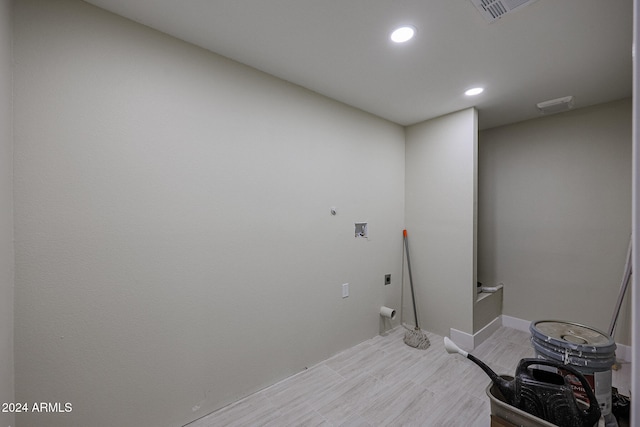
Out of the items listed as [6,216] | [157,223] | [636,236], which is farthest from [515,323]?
[6,216]

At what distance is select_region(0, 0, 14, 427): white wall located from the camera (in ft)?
3.41

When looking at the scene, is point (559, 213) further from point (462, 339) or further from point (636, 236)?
point (636, 236)

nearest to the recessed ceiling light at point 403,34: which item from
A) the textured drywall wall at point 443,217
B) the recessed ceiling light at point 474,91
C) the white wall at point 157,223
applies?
the white wall at point 157,223

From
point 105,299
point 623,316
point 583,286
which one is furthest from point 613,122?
point 105,299

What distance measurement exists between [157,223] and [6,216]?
1.83 feet

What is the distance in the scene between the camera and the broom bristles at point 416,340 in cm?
254

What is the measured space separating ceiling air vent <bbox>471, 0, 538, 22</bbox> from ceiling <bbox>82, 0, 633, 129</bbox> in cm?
3

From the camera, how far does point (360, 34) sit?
153 centimetres

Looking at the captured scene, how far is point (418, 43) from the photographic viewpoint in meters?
1.61

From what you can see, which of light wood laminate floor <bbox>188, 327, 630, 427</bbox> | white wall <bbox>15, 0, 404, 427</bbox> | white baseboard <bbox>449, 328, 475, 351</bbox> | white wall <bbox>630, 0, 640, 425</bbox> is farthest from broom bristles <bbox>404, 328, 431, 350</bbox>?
white wall <bbox>630, 0, 640, 425</bbox>

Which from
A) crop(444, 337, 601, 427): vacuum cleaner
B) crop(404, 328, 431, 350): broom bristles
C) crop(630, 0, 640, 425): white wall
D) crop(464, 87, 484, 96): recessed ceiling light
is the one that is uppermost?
crop(464, 87, 484, 96): recessed ceiling light

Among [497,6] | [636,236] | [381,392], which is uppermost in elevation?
[497,6]

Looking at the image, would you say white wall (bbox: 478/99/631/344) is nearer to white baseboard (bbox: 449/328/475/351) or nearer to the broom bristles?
white baseboard (bbox: 449/328/475/351)

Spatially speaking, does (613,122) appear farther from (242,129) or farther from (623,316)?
(242,129)
